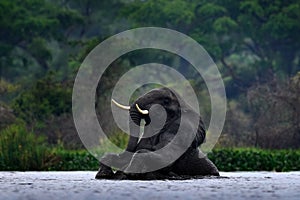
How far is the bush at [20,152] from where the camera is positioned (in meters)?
19.7

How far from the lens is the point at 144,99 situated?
42.6 feet

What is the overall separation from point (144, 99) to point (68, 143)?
16582 millimetres

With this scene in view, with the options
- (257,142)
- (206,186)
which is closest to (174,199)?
(206,186)

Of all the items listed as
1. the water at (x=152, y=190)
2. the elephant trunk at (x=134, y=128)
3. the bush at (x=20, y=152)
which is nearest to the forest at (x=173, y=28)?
the bush at (x=20, y=152)

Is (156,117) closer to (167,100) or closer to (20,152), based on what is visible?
(167,100)

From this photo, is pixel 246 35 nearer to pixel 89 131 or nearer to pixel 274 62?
pixel 274 62

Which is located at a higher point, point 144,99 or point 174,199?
point 144,99

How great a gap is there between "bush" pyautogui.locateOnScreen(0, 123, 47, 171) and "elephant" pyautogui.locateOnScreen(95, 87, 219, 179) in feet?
22.7

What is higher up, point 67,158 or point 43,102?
point 43,102

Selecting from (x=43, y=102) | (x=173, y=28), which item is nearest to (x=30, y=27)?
(x=173, y=28)

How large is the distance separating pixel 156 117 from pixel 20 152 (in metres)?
7.64

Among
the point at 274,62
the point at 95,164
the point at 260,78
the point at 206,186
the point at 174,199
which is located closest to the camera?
the point at 174,199

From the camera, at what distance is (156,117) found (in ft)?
42.5

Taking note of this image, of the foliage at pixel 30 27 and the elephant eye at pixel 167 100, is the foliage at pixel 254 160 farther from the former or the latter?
the foliage at pixel 30 27
